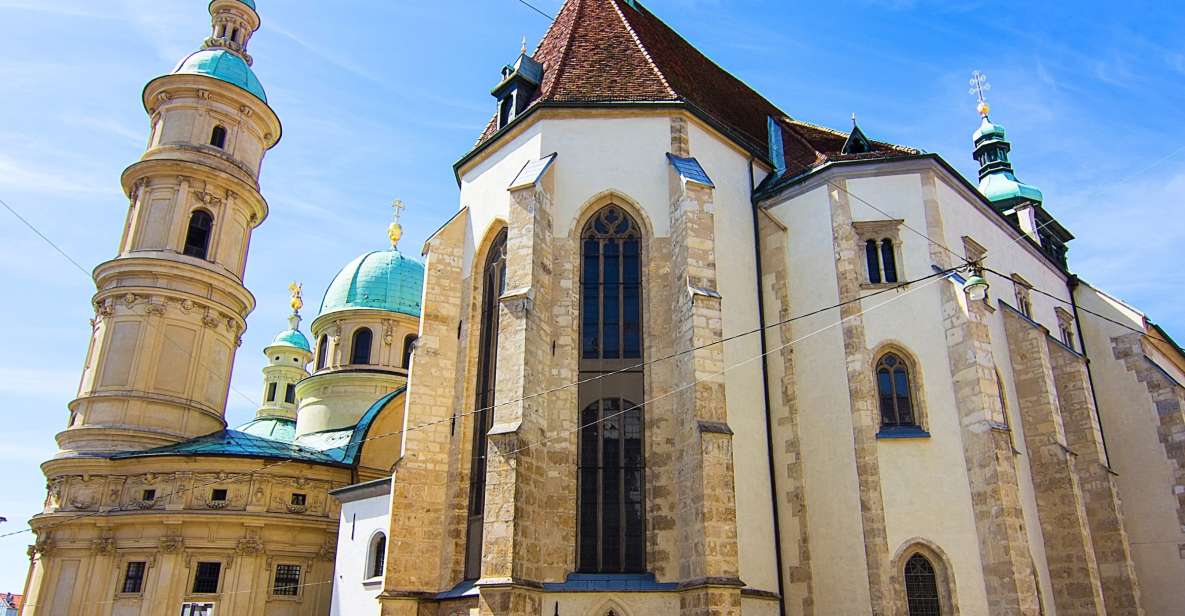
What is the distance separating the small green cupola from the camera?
63.9 feet

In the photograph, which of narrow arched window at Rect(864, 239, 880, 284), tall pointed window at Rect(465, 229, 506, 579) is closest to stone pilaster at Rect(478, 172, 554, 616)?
tall pointed window at Rect(465, 229, 506, 579)

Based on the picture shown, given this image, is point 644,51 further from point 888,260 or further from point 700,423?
point 700,423

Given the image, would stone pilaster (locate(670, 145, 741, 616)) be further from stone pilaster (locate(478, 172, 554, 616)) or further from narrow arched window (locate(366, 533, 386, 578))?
narrow arched window (locate(366, 533, 386, 578))

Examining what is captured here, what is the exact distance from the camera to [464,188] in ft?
67.0

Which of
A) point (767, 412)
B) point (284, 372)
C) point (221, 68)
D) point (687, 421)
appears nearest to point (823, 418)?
point (767, 412)

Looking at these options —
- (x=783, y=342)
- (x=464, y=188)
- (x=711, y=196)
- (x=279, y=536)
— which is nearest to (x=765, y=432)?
(x=783, y=342)

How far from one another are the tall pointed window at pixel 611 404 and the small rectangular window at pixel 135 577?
15.1 meters

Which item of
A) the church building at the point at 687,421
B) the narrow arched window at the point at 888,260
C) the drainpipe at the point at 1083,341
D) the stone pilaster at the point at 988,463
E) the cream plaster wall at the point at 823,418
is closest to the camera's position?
the stone pilaster at the point at 988,463

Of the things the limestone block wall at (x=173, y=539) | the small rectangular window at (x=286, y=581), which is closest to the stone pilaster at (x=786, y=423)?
the limestone block wall at (x=173, y=539)

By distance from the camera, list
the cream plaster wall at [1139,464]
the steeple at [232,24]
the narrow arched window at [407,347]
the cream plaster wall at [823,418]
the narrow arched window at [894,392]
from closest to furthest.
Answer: the cream plaster wall at [823,418], the narrow arched window at [894,392], the cream plaster wall at [1139,464], the steeple at [232,24], the narrow arched window at [407,347]

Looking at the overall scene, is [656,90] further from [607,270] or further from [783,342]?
[783,342]

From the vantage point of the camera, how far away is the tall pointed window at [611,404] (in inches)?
603

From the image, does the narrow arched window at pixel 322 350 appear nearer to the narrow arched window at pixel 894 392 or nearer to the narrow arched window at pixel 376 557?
the narrow arched window at pixel 376 557

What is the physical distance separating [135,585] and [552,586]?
50.4 ft
